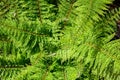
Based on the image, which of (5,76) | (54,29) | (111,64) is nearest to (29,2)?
(54,29)

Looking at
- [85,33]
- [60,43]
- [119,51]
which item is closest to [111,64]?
[119,51]

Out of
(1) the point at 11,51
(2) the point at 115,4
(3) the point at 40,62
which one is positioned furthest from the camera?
(2) the point at 115,4

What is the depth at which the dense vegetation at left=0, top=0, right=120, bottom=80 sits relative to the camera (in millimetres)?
2791

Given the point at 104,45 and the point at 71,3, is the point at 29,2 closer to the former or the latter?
the point at 71,3

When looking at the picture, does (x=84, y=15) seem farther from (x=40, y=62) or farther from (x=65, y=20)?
(x=40, y=62)

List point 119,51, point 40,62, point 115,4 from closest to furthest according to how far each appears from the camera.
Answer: point 119,51, point 40,62, point 115,4

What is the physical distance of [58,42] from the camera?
3.08 m

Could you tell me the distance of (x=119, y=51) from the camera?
8.96ft

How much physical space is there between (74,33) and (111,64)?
49cm

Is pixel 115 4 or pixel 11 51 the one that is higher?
pixel 115 4

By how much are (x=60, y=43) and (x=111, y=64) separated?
634mm

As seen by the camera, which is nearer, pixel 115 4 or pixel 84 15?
pixel 84 15

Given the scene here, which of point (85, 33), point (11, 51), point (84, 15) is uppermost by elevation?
point (84, 15)

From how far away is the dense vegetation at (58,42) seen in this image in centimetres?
279
